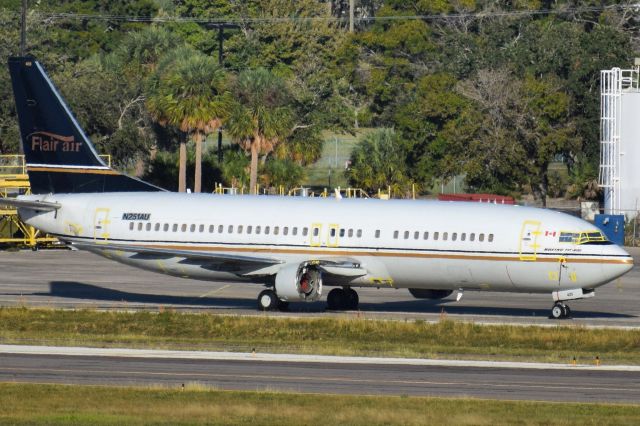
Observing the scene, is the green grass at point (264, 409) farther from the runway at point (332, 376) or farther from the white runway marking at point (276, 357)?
the white runway marking at point (276, 357)

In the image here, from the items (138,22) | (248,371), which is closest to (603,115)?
(248,371)

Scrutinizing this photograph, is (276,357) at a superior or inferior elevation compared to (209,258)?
inferior

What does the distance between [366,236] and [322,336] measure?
6.59 meters

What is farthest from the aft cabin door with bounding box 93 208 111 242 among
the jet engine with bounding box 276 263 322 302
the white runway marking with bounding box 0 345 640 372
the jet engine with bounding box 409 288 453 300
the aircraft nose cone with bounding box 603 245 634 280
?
the aircraft nose cone with bounding box 603 245 634 280

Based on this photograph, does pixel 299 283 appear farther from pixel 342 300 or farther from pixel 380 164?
pixel 380 164

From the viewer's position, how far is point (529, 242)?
46.4 meters

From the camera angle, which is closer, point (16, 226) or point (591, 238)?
point (591, 238)

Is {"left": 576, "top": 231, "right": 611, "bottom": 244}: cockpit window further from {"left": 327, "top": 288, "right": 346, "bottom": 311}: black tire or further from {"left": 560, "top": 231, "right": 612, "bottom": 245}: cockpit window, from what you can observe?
{"left": 327, "top": 288, "right": 346, "bottom": 311}: black tire

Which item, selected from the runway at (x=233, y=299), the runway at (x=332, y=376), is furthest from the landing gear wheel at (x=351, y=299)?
the runway at (x=332, y=376)

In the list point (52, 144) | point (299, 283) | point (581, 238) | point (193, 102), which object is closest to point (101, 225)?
point (52, 144)

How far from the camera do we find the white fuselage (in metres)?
46.3

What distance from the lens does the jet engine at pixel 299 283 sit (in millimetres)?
47781

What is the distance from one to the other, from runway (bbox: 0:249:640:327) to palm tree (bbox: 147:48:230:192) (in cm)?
3234

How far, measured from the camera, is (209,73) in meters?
101
